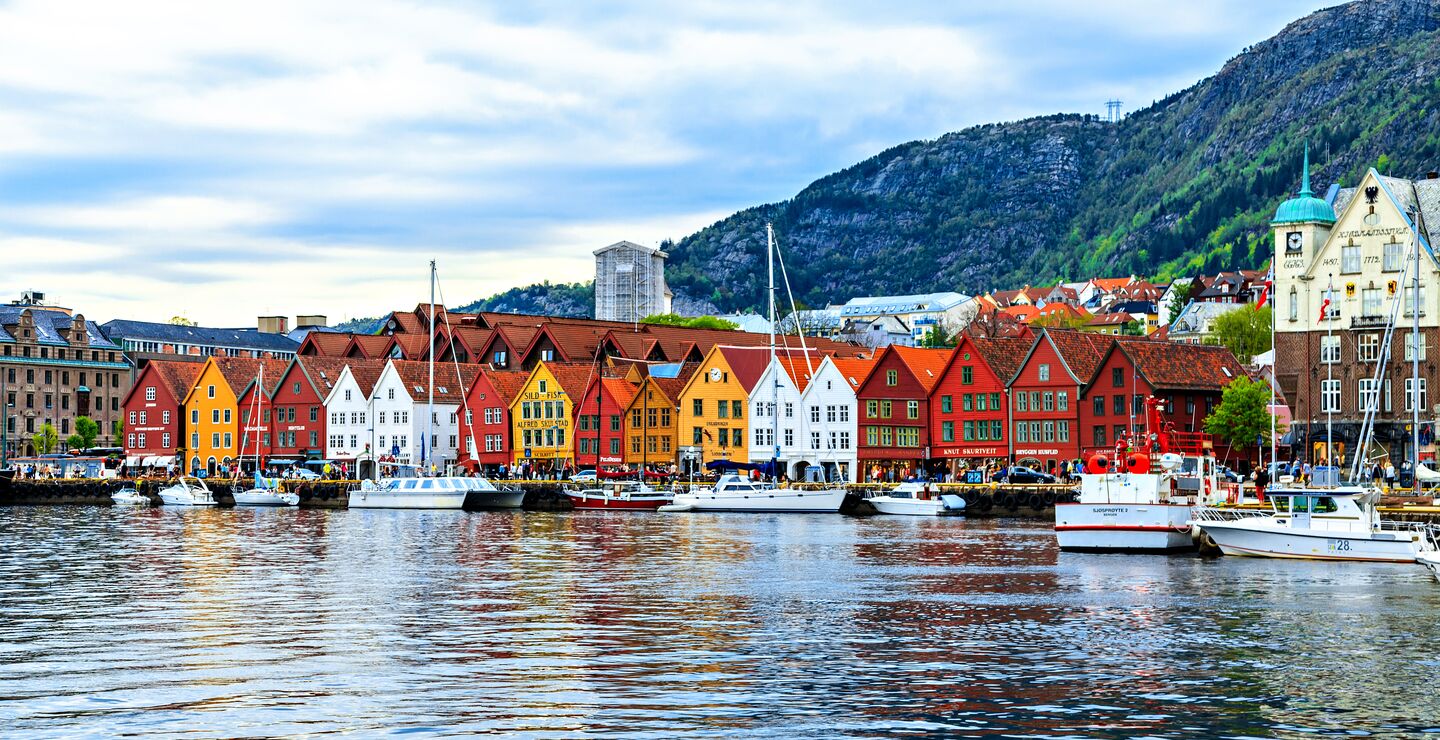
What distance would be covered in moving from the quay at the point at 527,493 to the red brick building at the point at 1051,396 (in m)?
12.7

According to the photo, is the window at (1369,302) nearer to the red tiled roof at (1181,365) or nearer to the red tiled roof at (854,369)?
the red tiled roof at (1181,365)

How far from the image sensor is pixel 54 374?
18912cm

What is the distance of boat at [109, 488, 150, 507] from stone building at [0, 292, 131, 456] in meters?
56.9

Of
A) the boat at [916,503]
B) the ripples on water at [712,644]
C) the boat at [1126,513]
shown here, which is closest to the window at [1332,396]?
the boat at [916,503]

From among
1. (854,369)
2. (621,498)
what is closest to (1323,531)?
(621,498)

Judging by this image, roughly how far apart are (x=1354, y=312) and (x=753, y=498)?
38.1 m

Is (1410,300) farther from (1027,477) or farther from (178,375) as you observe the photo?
(178,375)

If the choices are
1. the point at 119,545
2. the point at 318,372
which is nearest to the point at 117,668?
the point at 119,545

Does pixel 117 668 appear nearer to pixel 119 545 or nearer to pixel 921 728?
pixel 921 728

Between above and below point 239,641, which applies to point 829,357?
above

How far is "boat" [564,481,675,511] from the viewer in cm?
10725

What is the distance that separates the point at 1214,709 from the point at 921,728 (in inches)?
207

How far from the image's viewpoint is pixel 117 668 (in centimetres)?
3216

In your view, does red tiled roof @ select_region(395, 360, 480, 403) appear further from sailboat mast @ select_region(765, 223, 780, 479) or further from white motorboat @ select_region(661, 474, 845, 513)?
white motorboat @ select_region(661, 474, 845, 513)
